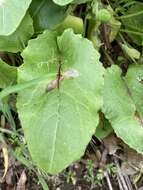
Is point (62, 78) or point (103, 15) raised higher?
point (103, 15)

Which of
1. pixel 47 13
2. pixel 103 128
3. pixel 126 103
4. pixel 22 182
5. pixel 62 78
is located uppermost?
pixel 47 13

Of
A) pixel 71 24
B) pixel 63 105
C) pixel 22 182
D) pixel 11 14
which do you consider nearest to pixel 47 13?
pixel 71 24

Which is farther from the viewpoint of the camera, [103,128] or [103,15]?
[103,128]

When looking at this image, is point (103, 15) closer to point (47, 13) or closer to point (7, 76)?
point (47, 13)

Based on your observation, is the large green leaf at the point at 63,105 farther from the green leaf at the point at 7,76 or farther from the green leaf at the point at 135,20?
the green leaf at the point at 135,20

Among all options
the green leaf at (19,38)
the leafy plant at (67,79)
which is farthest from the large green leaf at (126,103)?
the green leaf at (19,38)

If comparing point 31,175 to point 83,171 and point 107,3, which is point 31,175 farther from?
point 107,3
